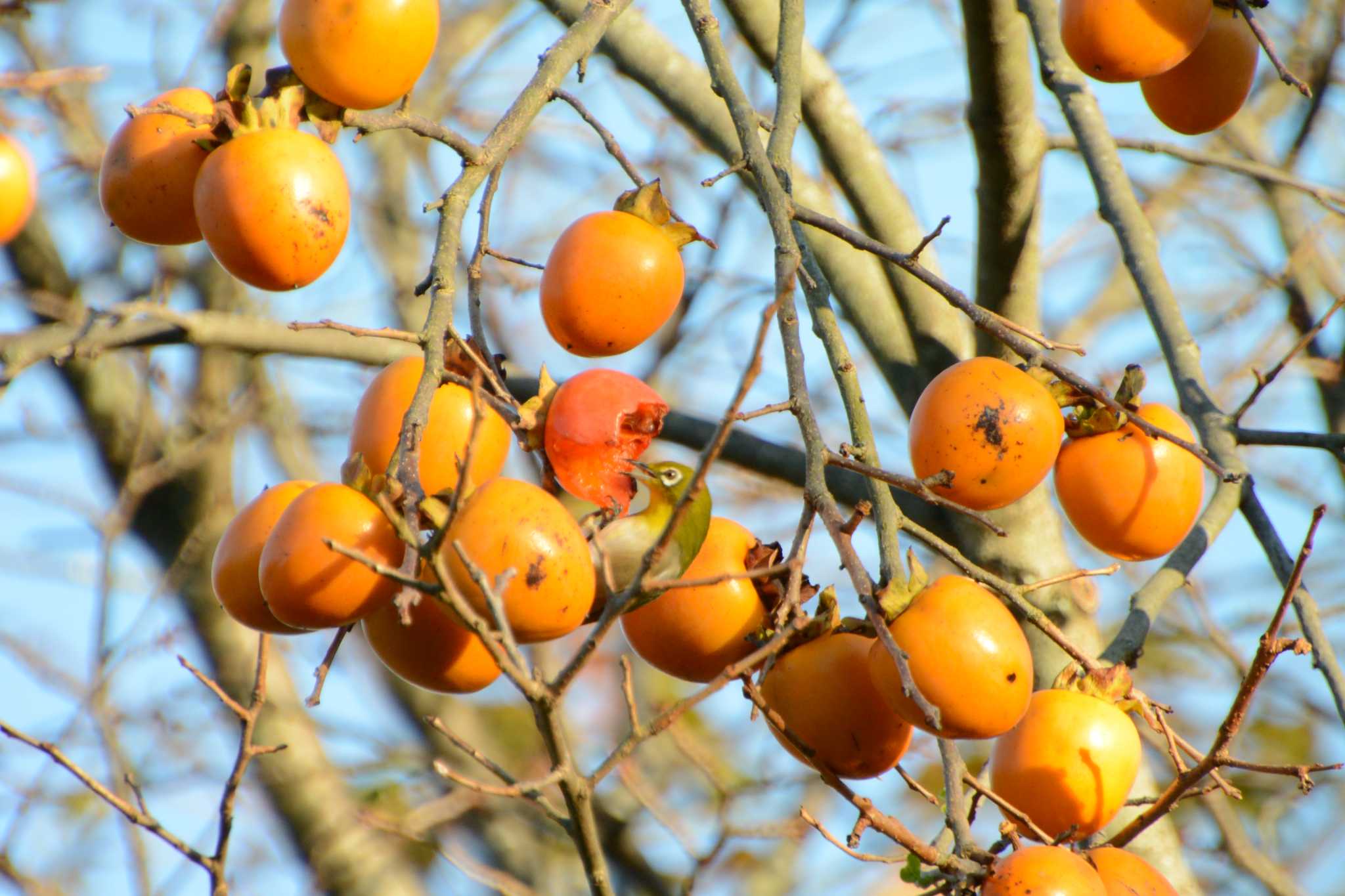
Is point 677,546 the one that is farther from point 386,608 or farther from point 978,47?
point 978,47

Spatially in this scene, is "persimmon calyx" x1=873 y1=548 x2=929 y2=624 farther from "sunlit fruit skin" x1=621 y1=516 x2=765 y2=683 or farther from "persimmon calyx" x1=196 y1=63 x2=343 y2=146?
"persimmon calyx" x1=196 y1=63 x2=343 y2=146

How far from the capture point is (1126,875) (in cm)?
113

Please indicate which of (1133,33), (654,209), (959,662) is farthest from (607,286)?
(1133,33)

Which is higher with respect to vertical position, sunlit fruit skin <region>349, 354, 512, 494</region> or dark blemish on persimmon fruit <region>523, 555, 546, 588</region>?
sunlit fruit skin <region>349, 354, 512, 494</region>

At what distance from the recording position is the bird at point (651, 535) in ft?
3.59

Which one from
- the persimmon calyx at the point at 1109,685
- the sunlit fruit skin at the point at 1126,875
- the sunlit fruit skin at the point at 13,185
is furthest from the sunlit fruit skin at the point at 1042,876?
the sunlit fruit skin at the point at 13,185

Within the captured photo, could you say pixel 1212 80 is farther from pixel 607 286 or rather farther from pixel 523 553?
pixel 523 553

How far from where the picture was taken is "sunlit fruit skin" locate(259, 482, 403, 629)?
3.18 ft

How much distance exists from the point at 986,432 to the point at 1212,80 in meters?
0.81

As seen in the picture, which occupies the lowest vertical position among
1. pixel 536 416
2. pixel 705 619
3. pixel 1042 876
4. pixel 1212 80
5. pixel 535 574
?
pixel 1042 876

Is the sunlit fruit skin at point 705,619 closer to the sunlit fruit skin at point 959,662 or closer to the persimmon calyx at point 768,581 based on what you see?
the persimmon calyx at point 768,581

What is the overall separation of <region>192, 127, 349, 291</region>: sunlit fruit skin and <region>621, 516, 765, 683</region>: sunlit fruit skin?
0.46 m

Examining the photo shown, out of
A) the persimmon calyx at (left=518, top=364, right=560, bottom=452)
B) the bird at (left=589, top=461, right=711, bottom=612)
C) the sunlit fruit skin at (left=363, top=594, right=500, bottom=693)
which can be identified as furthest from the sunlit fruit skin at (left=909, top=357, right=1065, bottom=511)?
the sunlit fruit skin at (left=363, top=594, right=500, bottom=693)

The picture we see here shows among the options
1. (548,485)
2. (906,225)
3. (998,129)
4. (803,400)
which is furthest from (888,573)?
(906,225)
